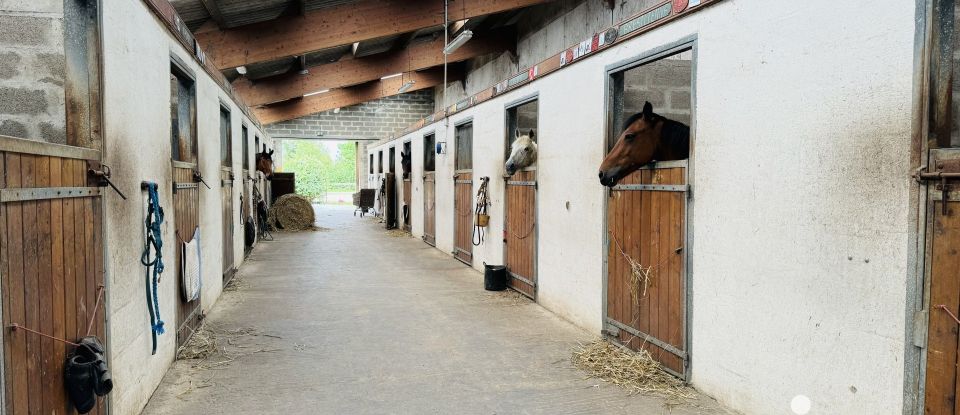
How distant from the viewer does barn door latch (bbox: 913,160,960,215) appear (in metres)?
1.85

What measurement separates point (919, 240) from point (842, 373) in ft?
1.96

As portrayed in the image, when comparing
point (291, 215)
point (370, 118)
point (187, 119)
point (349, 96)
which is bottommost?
point (291, 215)

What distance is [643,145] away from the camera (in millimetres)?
3445

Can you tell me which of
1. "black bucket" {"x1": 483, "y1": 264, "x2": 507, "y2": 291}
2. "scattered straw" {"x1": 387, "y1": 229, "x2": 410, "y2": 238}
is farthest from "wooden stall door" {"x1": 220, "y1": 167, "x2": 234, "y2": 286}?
"scattered straw" {"x1": 387, "y1": 229, "x2": 410, "y2": 238}

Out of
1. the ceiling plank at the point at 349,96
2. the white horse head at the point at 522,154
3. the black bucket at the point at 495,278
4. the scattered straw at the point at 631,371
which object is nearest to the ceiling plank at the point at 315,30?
the white horse head at the point at 522,154

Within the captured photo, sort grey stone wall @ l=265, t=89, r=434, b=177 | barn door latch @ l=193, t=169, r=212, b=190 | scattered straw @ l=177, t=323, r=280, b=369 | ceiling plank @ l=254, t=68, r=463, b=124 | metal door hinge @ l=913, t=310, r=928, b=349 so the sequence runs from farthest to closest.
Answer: grey stone wall @ l=265, t=89, r=434, b=177 < ceiling plank @ l=254, t=68, r=463, b=124 < barn door latch @ l=193, t=169, r=212, b=190 < scattered straw @ l=177, t=323, r=280, b=369 < metal door hinge @ l=913, t=310, r=928, b=349

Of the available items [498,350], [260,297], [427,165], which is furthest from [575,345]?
[427,165]

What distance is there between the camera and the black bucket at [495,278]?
595 cm

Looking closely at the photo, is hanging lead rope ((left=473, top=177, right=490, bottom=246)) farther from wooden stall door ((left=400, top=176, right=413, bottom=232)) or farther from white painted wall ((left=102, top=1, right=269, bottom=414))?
wooden stall door ((left=400, top=176, right=413, bottom=232))

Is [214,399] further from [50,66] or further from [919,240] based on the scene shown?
[919,240]

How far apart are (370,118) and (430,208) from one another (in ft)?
31.0

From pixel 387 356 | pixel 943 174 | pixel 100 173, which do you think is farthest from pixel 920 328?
pixel 100 173

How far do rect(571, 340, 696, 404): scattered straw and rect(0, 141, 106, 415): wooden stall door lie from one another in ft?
7.96

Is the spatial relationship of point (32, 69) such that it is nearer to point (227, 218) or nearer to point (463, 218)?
point (227, 218)
